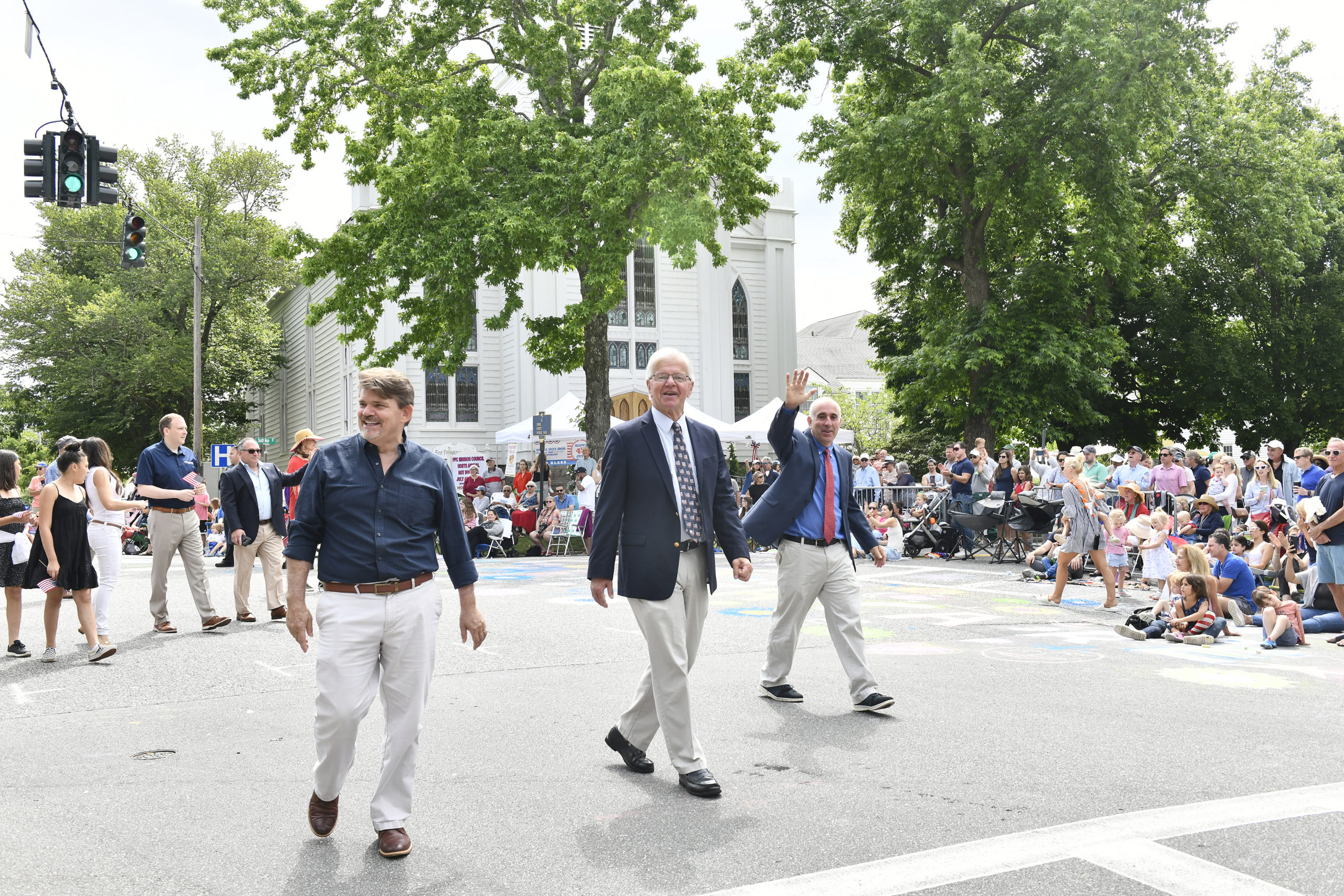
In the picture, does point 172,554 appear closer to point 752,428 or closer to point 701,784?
point 701,784

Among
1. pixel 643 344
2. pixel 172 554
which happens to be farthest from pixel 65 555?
pixel 643 344

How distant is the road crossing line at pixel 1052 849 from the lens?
377 centimetres

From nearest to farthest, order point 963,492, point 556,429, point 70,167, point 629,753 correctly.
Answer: point 629,753 < point 70,167 < point 963,492 < point 556,429

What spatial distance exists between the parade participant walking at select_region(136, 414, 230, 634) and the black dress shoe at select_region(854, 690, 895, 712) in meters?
6.41

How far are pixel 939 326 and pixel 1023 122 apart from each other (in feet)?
17.9

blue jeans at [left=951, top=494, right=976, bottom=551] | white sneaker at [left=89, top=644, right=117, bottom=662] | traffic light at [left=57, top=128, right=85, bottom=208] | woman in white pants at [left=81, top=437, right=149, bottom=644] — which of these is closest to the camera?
white sneaker at [left=89, top=644, right=117, bottom=662]

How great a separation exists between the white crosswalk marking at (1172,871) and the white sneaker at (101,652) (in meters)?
7.57

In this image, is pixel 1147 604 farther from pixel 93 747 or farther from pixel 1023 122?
pixel 1023 122

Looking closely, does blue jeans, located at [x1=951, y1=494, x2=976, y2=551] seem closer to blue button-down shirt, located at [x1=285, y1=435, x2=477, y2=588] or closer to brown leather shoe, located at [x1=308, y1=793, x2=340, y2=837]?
blue button-down shirt, located at [x1=285, y1=435, x2=477, y2=588]

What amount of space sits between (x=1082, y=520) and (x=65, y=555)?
1070 cm

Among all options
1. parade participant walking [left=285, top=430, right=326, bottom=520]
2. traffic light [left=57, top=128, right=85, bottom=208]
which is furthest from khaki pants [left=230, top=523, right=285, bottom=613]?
traffic light [left=57, top=128, right=85, bottom=208]

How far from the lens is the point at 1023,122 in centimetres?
2619

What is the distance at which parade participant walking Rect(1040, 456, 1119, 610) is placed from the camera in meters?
13.3

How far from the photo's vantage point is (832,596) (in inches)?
269
